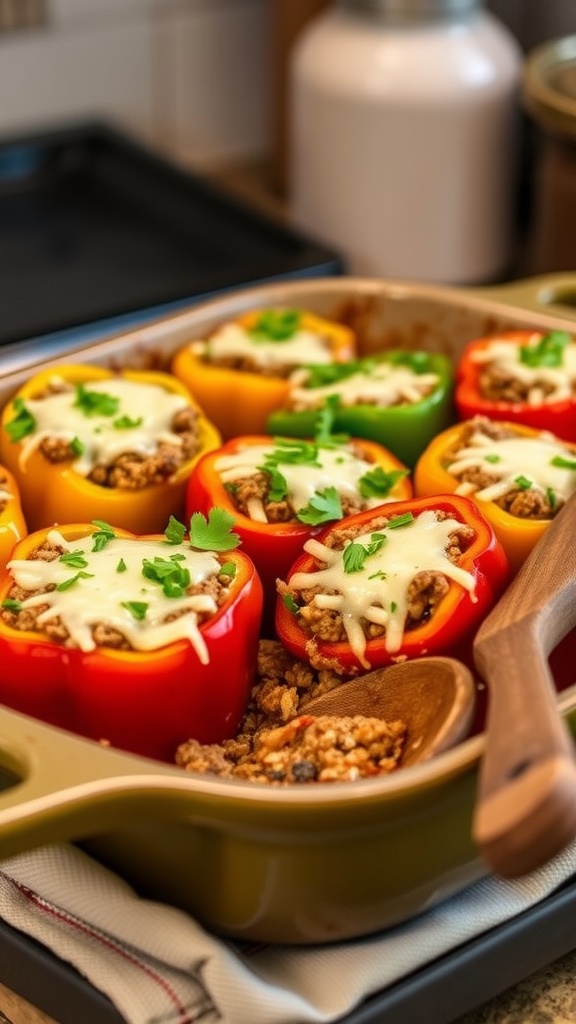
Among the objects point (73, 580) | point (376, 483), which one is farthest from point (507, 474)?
point (73, 580)

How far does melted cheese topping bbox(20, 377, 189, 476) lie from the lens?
4.70ft

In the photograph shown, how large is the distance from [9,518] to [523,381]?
563 millimetres

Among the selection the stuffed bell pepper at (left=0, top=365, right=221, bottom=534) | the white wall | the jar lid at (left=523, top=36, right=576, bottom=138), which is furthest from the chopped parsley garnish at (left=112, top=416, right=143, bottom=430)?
the white wall

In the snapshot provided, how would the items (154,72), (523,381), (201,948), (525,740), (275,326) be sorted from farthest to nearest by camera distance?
(154,72)
(275,326)
(523,381)
(201,948)
(525,740)

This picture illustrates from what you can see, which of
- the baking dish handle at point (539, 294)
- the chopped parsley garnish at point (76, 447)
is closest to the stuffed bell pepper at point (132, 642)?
the chopped parsley garnish at point (76, 447)

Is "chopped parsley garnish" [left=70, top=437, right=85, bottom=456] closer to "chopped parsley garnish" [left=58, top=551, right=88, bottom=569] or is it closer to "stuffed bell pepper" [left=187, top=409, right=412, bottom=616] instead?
"stuffed bell pepper" [left=187, top=409, right=412, bottom=616]

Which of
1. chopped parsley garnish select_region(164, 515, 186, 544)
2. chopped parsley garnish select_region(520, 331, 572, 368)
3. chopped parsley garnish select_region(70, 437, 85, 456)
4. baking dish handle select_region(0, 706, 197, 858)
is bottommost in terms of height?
chopped parsley garnish select_region(70, 437, 85, 456)

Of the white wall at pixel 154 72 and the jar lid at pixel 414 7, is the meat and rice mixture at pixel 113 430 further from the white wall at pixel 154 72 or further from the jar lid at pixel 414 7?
the white wall at pixel 154 72

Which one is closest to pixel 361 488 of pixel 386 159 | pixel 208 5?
A: pixel 386 159

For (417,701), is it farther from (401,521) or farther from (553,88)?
(553,88)

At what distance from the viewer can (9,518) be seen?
1.33m

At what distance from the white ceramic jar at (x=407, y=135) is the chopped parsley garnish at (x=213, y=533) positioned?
987 millimetres

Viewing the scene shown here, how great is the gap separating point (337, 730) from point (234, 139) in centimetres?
184

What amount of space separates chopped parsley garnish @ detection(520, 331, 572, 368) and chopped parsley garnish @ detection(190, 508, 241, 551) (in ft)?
1.48
